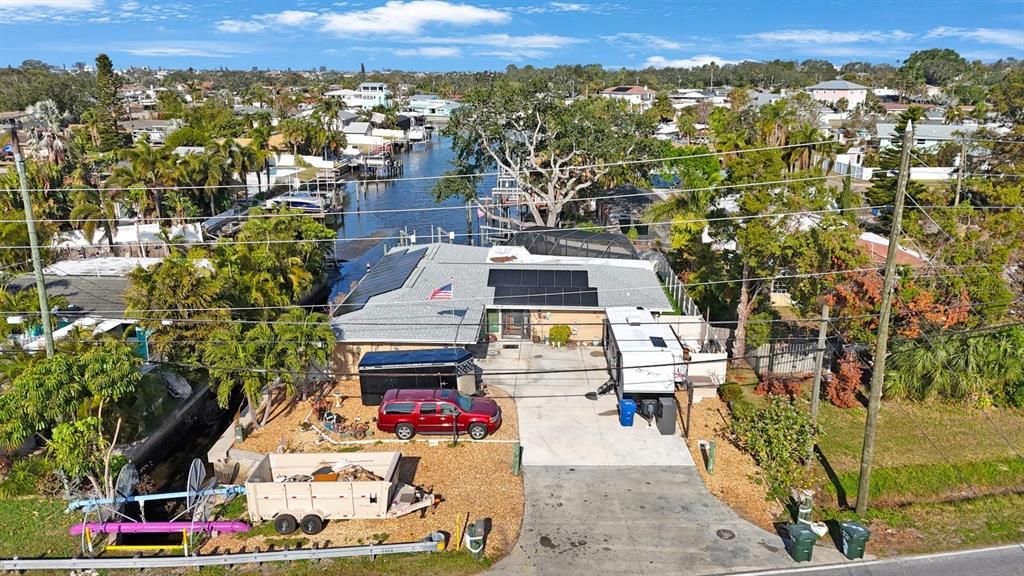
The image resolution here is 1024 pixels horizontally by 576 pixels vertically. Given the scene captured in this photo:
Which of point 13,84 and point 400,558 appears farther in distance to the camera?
point 13,84

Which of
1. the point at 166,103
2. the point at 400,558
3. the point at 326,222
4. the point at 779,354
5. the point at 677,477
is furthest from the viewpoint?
A: the point at 166,103

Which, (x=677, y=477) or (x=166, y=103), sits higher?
(x=166, y=103)

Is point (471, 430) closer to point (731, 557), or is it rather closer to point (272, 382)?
point (272, 382)

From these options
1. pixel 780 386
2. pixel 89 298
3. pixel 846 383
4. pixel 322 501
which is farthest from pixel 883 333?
pixel 89 298

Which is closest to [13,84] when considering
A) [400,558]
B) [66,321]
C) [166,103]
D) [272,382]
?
[166,103]

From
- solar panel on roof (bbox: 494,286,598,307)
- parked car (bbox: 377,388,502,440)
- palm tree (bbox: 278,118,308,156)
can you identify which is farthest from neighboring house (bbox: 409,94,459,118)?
parked car (bbox: 377,388,502,440)

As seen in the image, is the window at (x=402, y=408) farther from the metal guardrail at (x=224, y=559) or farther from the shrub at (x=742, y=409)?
the shrub at (x=742, y=409)
